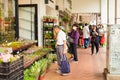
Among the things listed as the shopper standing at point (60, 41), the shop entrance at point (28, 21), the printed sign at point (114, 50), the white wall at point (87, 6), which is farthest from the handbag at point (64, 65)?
the white wall at point (87, 6)

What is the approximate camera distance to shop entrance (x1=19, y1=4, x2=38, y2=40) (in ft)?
39.6

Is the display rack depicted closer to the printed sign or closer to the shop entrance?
the shop entrance

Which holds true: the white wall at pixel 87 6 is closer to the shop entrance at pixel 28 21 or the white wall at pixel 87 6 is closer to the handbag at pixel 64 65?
the shop entrance at pixel 28 21

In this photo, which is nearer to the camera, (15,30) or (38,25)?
(15,30)

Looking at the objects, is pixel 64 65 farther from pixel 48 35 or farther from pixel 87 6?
pixel 87 6

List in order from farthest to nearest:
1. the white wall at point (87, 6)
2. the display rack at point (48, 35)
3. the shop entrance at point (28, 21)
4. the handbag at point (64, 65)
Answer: the white wall at point (87, 6) < the shop entrance at point (28, 21) < the display rack at point (48, 35) < the handbag at point (64, 65)

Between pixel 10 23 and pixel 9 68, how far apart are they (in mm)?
4484

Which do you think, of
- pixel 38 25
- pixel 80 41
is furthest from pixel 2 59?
pixel 80 41

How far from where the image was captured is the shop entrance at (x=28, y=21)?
12.1 meters

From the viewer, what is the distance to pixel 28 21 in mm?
12172

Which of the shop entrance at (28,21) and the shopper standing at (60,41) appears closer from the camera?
the shopper standing at (60,41)

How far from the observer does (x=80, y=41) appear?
1827 cm

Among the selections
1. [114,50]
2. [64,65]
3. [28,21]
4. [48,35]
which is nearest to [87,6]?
[28,21]

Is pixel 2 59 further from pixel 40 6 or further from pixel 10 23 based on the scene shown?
pixel 40 6
